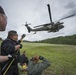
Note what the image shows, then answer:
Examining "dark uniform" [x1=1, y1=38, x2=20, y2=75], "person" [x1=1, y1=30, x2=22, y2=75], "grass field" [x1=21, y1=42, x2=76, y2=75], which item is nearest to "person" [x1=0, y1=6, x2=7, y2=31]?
"person" [x1=1, y1=30, x2=22, y2=75]

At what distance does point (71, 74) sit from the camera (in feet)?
61.6

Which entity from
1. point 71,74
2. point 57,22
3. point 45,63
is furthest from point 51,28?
point 45,63

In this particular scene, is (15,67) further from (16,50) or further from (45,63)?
(45,63)

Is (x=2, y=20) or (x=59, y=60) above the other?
(x=2, y=20)

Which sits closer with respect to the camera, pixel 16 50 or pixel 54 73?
pixel 16 50

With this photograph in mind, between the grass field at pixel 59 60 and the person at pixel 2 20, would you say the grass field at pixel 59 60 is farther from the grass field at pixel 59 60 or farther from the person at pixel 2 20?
the person at pixel 2 20

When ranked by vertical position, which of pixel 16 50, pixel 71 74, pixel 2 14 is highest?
pixel 2 14

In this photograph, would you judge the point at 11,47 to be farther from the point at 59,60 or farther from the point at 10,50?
the point at 59,60

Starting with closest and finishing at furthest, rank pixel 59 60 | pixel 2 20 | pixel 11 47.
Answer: pixel 2 20
pixel 11 47
pixel 59 60

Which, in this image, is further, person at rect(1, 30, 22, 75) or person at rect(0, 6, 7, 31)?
person at rect(1, 30, 22, 75)

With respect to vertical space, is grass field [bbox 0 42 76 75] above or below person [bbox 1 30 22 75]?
below

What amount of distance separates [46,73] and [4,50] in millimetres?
11404

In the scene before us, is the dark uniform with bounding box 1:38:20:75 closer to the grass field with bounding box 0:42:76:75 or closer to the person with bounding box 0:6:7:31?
the person with bounding box 0:6:7:31

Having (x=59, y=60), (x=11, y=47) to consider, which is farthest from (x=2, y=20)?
(x=59, y=60)
